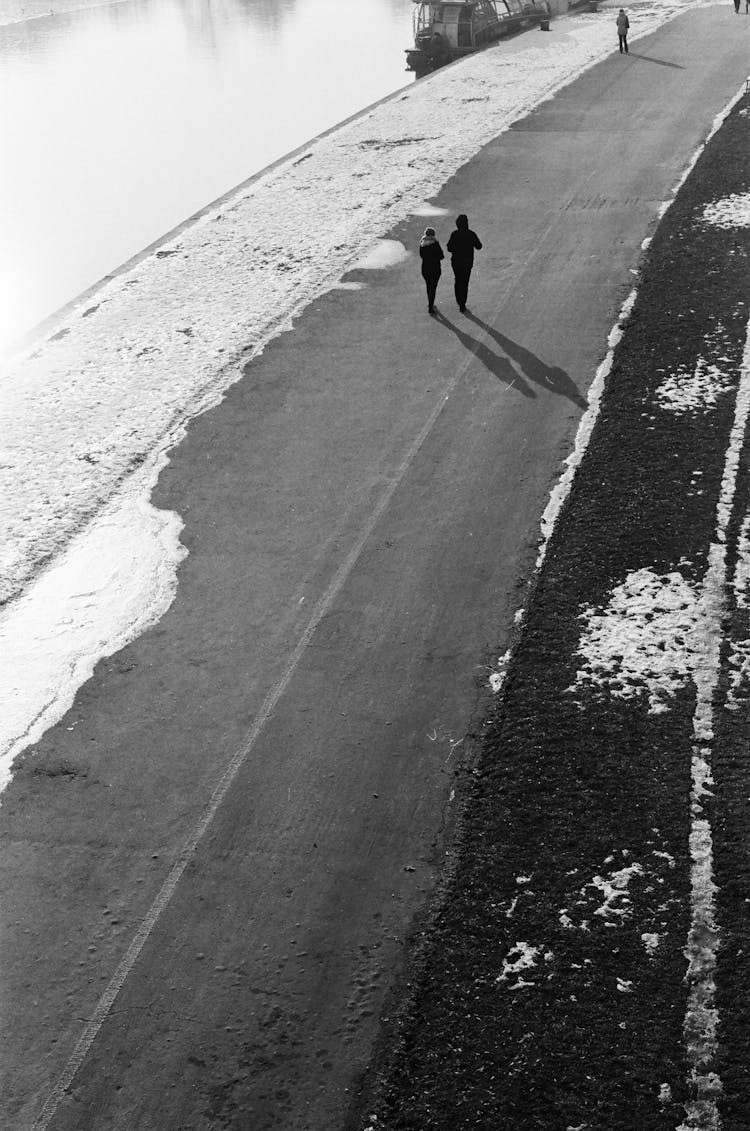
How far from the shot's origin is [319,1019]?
22.7 ft

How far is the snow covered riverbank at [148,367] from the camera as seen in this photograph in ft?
35.4

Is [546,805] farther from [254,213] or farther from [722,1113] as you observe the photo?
[254,213]

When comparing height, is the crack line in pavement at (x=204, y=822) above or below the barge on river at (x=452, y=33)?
below

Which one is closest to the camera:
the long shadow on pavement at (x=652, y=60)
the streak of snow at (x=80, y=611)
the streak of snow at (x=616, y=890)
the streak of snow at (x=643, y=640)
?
the streak of snow at (x=616, y=890)

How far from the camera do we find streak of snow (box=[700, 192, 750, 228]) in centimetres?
1855

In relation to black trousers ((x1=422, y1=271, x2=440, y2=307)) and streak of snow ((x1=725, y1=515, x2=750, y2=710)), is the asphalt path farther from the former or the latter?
streak of snow ((x1=725, y1=515, x2=750, y2=710))

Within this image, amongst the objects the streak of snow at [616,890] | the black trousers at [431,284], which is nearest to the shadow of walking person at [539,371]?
the black trousers at [431,284]

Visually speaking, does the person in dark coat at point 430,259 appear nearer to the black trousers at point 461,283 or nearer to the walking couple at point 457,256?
the walking couple at point 457,256

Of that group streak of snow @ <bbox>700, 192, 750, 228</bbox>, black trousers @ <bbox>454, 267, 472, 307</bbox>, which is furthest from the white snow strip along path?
streak of snow @ <bbox>700, 192, 750, 228</bbox>

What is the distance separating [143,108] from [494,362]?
27.5 m

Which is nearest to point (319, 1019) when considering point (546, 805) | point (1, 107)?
point (546, 805)

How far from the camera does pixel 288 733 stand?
9117 mm

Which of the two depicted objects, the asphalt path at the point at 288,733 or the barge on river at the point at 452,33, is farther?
the barge on river at the point at 452,33

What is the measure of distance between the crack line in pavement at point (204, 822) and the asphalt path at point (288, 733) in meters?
0.02
